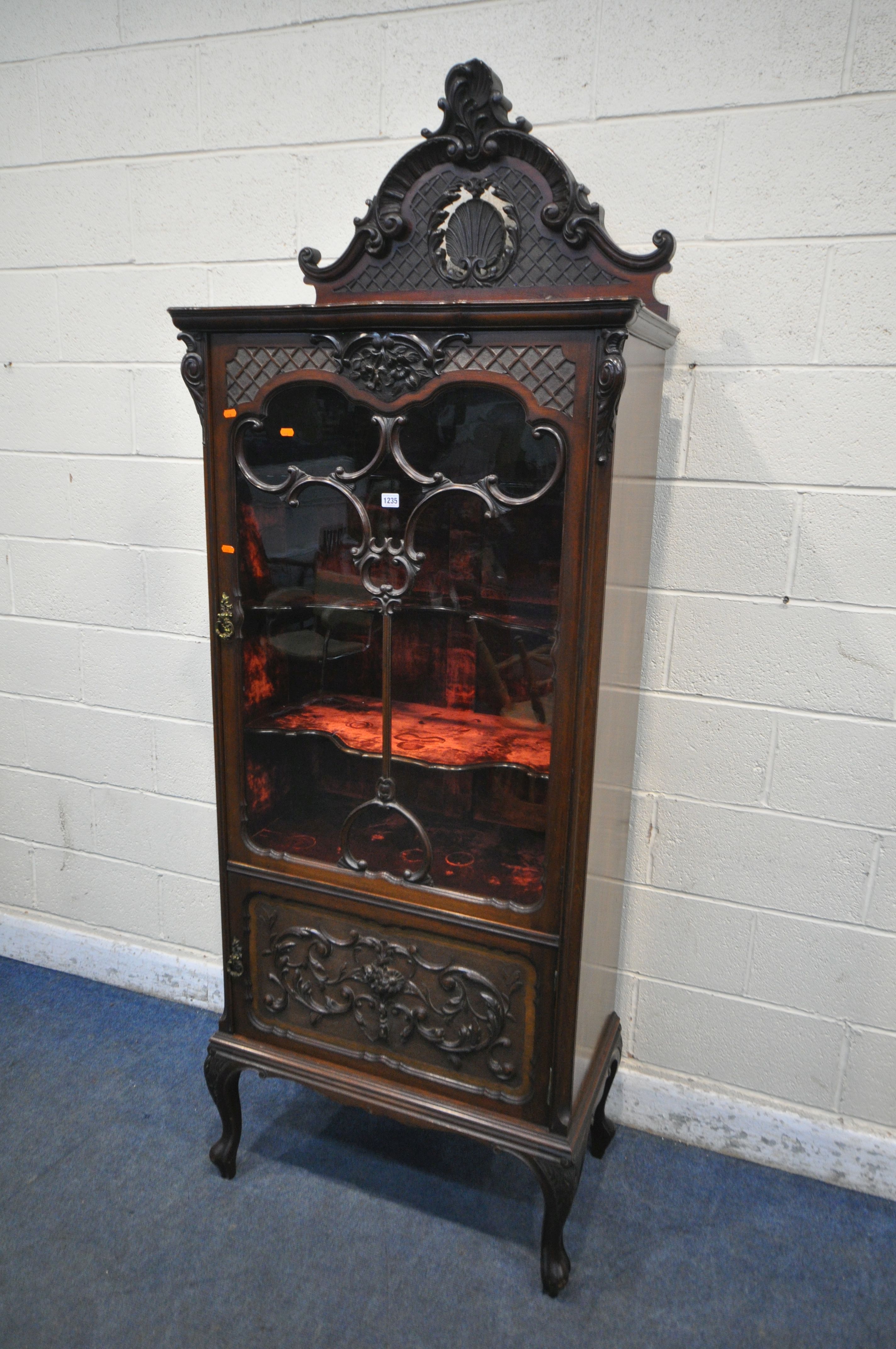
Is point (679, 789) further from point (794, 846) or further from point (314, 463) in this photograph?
point (314, 463)

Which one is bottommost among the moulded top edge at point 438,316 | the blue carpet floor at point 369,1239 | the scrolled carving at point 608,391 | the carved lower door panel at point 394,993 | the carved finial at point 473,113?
the blue carpet floor at point 369,1239

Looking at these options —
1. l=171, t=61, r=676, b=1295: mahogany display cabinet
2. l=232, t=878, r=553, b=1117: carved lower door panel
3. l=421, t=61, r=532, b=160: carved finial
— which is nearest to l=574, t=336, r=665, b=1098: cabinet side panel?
l=171, t=61, r=676, b=1295: mahogany display cabinet

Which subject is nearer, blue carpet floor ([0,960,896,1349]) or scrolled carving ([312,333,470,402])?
scrolled carving ([312,333,470,402])

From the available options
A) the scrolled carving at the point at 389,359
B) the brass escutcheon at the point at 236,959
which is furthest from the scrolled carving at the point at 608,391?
the brass escutcheon at the point at 236,959

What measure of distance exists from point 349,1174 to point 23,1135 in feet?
2.29

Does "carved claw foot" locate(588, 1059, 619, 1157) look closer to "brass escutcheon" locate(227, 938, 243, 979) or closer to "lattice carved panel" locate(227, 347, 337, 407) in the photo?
"brass escutcheon" locate(227, 938, 243, 979)

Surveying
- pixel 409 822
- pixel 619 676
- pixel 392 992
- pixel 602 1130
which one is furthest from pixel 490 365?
pixel 602 1130

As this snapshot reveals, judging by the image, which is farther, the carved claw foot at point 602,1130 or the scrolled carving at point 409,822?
the carved claw foot at point 602,1130

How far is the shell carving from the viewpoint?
5.04ft

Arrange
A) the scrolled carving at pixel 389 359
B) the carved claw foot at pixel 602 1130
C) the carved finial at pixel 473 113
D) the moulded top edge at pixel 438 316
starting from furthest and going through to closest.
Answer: the carved claw foot at pixel 602 1130, the carved finial at pixel 473 113, the scrolled carving at pixel 389 359, the moulded top edge at pixel 438 316

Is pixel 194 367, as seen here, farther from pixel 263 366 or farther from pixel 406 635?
pixel 406 635

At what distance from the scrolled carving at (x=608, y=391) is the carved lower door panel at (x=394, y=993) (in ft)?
2.64

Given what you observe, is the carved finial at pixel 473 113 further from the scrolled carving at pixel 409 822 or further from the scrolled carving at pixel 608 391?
the scrolled carving at pixel 409 822

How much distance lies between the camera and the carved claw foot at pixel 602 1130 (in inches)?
73.2
